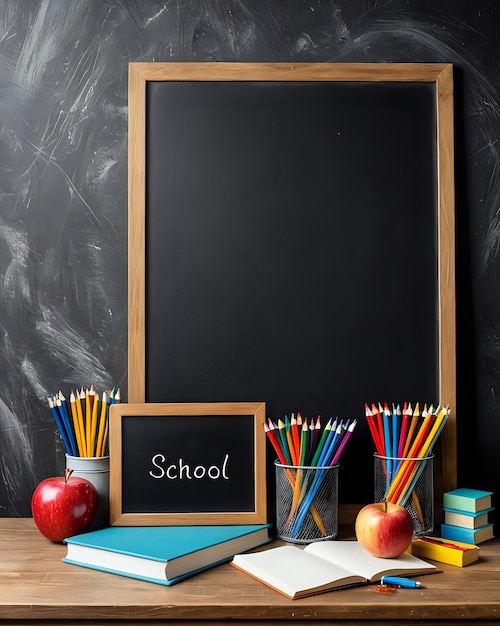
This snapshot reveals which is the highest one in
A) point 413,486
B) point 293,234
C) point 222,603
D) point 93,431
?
point 293,234

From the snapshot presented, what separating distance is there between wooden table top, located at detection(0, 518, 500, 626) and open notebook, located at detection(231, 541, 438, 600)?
0.02m

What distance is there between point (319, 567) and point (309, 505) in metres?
0.19

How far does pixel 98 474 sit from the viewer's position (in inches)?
53.7

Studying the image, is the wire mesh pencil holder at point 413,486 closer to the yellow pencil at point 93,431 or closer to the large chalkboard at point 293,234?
the large chalkboard at point 293,234

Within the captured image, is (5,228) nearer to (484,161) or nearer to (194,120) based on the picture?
(194,120)

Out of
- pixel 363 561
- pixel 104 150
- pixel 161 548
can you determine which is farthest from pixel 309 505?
pixel 104 150

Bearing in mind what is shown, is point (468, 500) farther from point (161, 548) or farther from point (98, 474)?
point (98, 474)

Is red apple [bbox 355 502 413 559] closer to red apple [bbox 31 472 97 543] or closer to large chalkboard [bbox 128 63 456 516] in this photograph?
large chalkboard [bbox 128 63 456 516]

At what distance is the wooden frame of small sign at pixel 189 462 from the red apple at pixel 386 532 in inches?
9.5

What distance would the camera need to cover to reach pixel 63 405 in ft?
4.51

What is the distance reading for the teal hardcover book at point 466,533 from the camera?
130 centimetres

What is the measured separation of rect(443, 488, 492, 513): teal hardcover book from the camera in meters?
1.30

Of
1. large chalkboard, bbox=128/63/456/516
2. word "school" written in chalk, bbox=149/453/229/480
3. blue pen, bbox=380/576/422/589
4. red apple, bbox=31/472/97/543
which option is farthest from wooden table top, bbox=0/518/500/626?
large chalkboard, bbox=128/63/456/516

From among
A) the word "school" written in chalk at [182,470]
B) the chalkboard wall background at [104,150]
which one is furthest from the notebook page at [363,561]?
the chalkboard wall background at [104,150]
